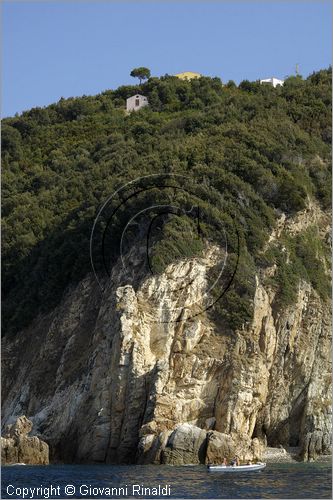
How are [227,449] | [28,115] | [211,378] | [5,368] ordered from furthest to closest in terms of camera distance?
[28,115] → [5,368] → [211,378] → [227,449]

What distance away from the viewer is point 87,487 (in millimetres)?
40406

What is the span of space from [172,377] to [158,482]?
12429 mm

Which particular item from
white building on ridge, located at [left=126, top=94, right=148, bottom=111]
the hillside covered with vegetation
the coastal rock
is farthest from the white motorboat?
white building on ridge, located at [left=126, top=94, right=148, bottom=111]

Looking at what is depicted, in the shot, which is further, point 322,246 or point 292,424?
point 322,246

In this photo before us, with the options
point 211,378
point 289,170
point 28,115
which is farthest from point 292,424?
point 28,115

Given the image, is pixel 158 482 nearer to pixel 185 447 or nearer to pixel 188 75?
pixel 185 447

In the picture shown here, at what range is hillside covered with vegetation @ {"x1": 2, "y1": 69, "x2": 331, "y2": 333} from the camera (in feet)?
198

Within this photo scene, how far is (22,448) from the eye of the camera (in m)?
50.7

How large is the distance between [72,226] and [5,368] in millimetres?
8611

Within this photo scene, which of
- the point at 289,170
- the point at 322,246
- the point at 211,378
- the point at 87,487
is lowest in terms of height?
the point at 87,487

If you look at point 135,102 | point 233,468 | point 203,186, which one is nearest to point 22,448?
point 233,468

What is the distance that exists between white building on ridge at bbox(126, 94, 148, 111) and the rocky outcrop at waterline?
51.7 meters

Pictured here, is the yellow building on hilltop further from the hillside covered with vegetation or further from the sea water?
the sea water

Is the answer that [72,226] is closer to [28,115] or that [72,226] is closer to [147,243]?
[147,243]
